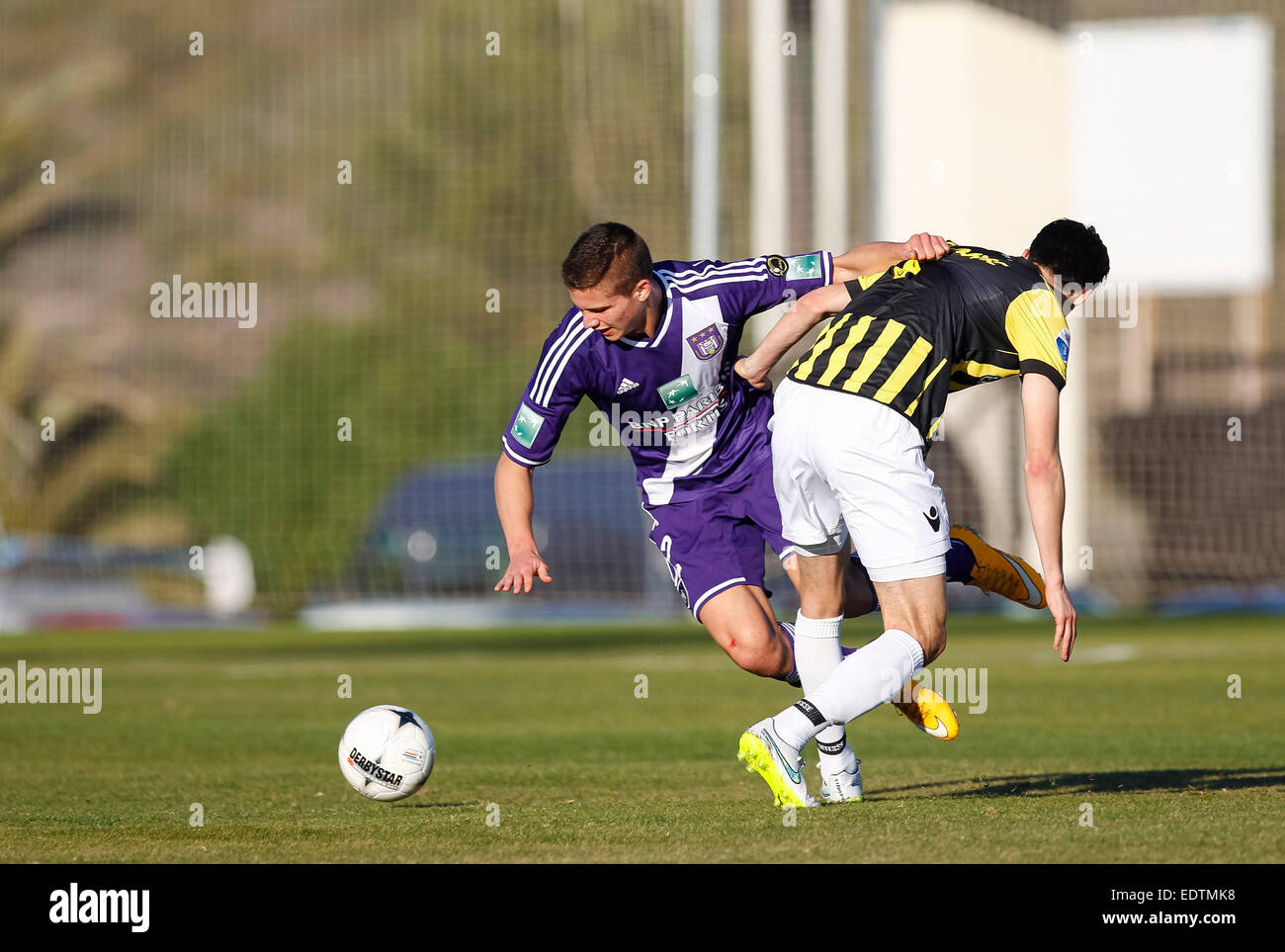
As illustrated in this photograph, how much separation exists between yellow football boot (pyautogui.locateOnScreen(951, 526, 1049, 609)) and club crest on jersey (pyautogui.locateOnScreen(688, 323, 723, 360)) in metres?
1.28

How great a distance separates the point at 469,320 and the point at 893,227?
49.6 feet

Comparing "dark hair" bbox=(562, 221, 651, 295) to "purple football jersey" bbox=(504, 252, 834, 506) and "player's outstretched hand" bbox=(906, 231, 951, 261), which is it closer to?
"purple football jersey" bbox=(504, 252, 834, 506)

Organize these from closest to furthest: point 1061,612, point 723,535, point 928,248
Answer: point 1061,612 → point 928,248 → point 723,535

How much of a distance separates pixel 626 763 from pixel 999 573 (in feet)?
7.95

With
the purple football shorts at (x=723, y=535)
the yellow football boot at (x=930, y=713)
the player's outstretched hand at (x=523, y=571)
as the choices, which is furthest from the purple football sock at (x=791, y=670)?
the player's outstretched hand at (x=523, y=571)

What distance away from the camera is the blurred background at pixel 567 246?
2206 centimetres

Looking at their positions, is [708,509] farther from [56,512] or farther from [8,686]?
[56,512]

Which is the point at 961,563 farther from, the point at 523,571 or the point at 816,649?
the point at 523,571

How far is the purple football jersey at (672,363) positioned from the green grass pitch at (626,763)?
1518 mm

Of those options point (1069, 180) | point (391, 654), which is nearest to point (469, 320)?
point (1069, 180)

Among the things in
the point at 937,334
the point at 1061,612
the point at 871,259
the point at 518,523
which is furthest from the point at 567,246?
the point at 1061,612

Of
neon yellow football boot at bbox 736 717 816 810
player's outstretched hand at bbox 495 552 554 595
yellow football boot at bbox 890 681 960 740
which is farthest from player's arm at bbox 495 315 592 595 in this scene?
yellow football boot at bbox 890 681 960 740

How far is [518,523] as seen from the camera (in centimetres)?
687

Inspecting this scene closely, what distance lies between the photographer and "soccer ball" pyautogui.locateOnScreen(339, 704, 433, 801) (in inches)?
271
